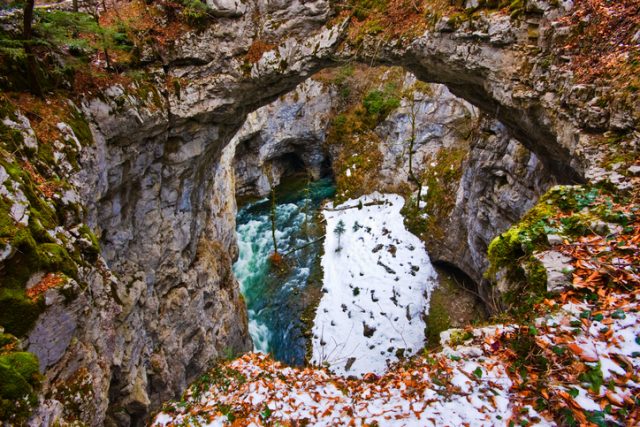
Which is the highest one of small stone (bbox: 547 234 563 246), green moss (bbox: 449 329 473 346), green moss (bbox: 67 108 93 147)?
green moss (bbox: 67 108 93 147)

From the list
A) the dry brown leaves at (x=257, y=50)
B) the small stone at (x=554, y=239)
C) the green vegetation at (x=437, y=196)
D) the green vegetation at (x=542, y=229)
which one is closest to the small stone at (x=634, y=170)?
the green vegetation at (x=542, y=229)

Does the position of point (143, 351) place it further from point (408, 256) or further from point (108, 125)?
point (408, 256)

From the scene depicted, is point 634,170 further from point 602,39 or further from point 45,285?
point 45,285

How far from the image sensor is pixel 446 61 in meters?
8.04

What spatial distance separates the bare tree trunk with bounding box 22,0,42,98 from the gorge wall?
86 cm

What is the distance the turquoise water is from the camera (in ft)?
46.7

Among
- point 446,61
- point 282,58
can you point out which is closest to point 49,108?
point 282,58

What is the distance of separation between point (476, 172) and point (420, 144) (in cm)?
789

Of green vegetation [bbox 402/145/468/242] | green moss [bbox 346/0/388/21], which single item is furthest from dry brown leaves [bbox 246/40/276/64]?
green vegetation [bbox 402/145/468/242]

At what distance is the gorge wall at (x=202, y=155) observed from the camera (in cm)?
538

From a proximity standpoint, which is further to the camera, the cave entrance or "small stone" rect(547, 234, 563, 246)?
the cave entrance

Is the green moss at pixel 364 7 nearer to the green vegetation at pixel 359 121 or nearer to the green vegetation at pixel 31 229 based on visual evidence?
the green vegetation at pixel 31 229

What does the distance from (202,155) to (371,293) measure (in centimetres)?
937

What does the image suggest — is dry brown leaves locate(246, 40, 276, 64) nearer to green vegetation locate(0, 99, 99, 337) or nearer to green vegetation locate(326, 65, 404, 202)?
green vegetation locate(0, 99, 99, 337)
